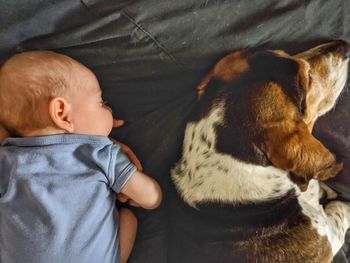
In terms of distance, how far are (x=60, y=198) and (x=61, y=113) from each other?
Answer: 0.81ft

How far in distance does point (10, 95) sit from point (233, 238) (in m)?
0.78

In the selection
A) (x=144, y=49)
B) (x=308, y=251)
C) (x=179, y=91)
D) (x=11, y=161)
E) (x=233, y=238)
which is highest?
(x=144, y=49)

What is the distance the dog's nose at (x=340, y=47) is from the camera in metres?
1.16

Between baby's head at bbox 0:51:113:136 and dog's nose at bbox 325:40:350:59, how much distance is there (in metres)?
0.68

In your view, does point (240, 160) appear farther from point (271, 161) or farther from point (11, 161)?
point (11, 161)

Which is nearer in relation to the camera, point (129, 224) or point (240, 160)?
point (240, 160)

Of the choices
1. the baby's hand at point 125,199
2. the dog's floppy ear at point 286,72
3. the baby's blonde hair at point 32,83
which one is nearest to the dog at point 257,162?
the dog's floppy ear at point 286,72

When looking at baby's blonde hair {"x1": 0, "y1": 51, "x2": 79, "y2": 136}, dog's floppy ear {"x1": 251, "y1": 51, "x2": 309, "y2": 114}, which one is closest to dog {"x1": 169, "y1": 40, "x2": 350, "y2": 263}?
dog's floppy ear {"x1": 251, "y1": 51, "x2": 309, "y2": 114}

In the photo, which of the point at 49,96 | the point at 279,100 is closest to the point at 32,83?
the point at 49,96

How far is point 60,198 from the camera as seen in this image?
4.01 feet

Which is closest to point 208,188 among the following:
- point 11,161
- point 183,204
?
point 183,204

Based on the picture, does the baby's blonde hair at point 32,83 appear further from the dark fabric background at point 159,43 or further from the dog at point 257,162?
the dog at point 257,162

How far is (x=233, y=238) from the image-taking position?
1256 mm

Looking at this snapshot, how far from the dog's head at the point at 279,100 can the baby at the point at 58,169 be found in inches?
13.1
